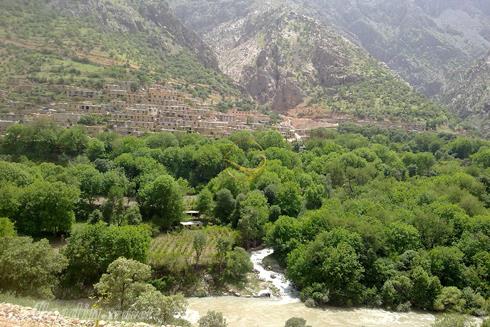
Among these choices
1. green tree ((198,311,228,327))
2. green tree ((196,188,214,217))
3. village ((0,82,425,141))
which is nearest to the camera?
green tree ((198,311,228,327))

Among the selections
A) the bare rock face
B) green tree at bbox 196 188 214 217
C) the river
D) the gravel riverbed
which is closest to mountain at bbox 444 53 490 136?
the bare rock face

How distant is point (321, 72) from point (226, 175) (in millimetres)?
106966

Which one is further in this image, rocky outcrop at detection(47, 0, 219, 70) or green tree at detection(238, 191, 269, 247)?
rocky outcrop at detection(47, 0, 219, 70)

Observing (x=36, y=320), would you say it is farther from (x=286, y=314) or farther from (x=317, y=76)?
(x=317, y=76)

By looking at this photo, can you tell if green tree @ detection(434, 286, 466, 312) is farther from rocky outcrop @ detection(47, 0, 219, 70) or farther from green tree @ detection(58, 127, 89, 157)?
rocky outcrop @ detection(47, 0, 219, 70)

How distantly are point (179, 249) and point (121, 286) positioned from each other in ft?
46.7

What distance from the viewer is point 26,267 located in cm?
3128

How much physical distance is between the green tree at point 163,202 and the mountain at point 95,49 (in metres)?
51.9

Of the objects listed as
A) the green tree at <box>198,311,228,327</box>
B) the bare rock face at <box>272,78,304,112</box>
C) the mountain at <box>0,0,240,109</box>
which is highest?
the mountain at <box>0,0,240,109</box>

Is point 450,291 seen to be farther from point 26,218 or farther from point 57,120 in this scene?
point 57,120

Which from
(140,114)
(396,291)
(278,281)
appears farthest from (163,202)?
(140,114)

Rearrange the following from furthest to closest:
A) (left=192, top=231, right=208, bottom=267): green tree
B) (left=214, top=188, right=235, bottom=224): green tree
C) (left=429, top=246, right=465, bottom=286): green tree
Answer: (left=214, top=188, right=235, bottom=224): green tree → (left=429, top=246, right=465, bottom=286): green tree → (left=192, top=231, right=208, bottom=267): green tree

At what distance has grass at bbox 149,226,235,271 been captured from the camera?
42406 millimetres

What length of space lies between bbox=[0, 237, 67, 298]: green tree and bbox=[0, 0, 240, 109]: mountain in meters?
66.9
